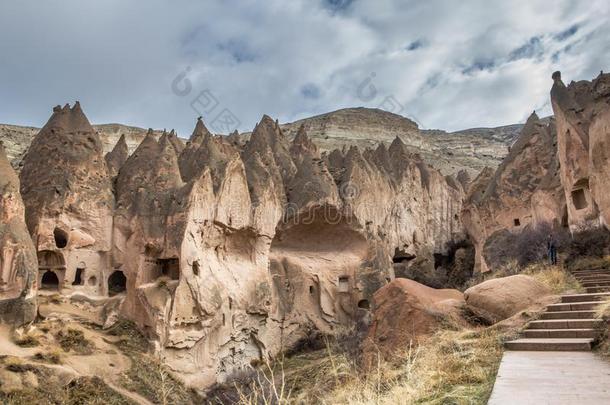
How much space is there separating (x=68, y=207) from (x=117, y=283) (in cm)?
358

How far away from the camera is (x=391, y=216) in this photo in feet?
96.2

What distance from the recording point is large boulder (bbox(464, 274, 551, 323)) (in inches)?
353

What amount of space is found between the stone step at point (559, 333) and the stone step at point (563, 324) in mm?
186

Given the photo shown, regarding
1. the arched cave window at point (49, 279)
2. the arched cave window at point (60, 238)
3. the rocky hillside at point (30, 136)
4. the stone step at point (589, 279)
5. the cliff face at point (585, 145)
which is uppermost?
the rocky hillside at point (30, 136)

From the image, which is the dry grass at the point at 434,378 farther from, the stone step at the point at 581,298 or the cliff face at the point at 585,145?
the cliff face at the point at 585,145

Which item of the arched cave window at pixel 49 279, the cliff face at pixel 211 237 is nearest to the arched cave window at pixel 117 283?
the cliff face at pixel 211 237

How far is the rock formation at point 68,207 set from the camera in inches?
651

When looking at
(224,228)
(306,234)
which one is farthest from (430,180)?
(224,228)

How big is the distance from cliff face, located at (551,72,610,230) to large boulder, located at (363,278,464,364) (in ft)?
25.6

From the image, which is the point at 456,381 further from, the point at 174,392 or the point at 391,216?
the point at 391,216

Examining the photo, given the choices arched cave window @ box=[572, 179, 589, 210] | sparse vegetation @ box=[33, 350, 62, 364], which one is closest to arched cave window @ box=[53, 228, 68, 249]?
sparse vegetation @ box=[33, 350, 62, 364]

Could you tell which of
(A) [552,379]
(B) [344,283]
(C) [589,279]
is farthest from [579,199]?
(A) [552,379]

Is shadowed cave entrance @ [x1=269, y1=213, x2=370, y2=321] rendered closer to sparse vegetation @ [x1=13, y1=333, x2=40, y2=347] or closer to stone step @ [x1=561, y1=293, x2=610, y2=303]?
sparse vegetation @ [x1=13, y1=333, x2=40, y2=347]

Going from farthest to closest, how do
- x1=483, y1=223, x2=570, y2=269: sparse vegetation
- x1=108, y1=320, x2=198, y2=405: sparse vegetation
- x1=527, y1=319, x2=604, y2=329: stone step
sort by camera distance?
x1=483, y1=223, x2=570, y2=269: sparse vegetation, x1=108, y1=320, x2=198, y2=405: sparse vegetation, x1=527, y1=319, x2=604, y2=329: stone step
